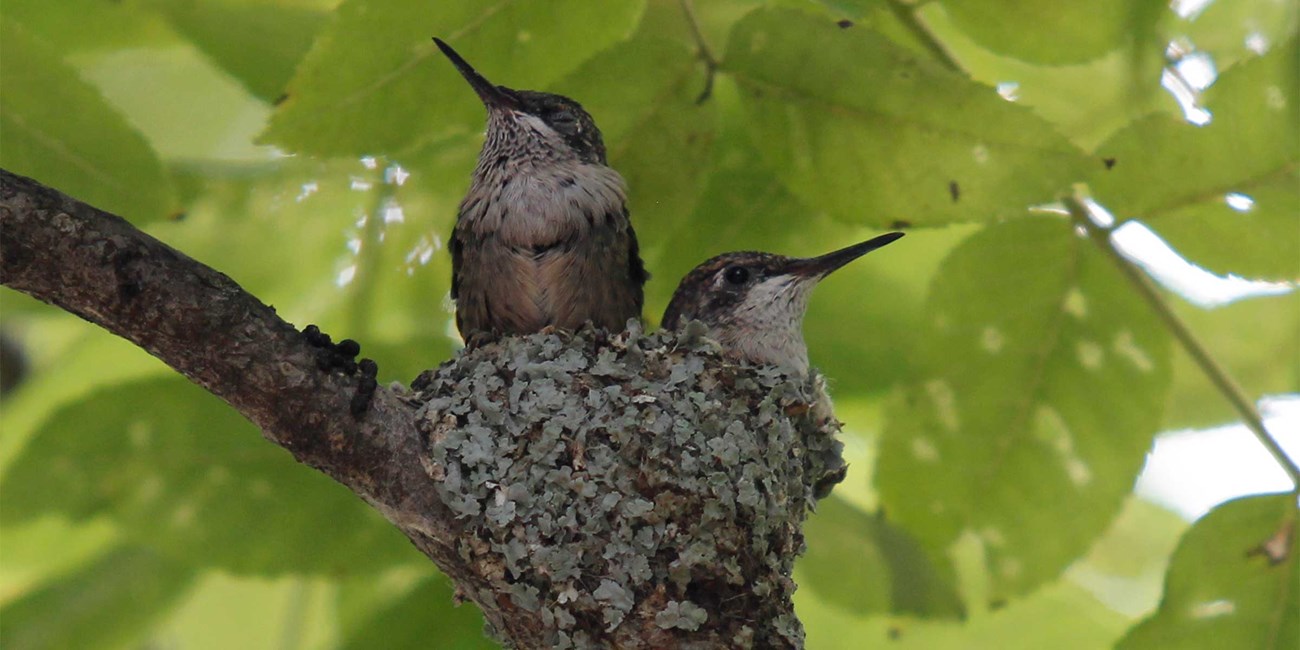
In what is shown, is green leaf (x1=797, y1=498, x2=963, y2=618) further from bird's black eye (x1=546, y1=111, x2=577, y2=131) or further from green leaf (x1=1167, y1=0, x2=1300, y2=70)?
green leaf (x1=1167, y1=0, x2=1300, y2=70)

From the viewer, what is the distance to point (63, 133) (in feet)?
10.5

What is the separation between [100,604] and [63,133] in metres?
1.71

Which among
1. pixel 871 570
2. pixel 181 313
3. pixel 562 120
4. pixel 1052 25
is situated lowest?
pixel 181 313

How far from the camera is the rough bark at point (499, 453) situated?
102 inches

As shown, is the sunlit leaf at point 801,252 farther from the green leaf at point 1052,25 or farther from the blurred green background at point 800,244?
the green leaf at point 1052,25

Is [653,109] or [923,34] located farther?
[923,34]

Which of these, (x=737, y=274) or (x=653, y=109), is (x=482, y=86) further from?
(x=737, y=274)

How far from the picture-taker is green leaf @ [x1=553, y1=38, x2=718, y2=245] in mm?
3473

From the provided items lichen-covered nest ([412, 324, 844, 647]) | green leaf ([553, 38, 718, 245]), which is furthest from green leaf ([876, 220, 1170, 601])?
green leaf ([553, 38, 718, 245])

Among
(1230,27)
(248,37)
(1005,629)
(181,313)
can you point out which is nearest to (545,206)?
(248,37)

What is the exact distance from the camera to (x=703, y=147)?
3510mm

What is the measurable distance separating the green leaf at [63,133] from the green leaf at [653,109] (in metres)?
1.13

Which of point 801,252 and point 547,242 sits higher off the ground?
point 801,252

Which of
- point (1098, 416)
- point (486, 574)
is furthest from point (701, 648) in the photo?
point (1098, 416)
